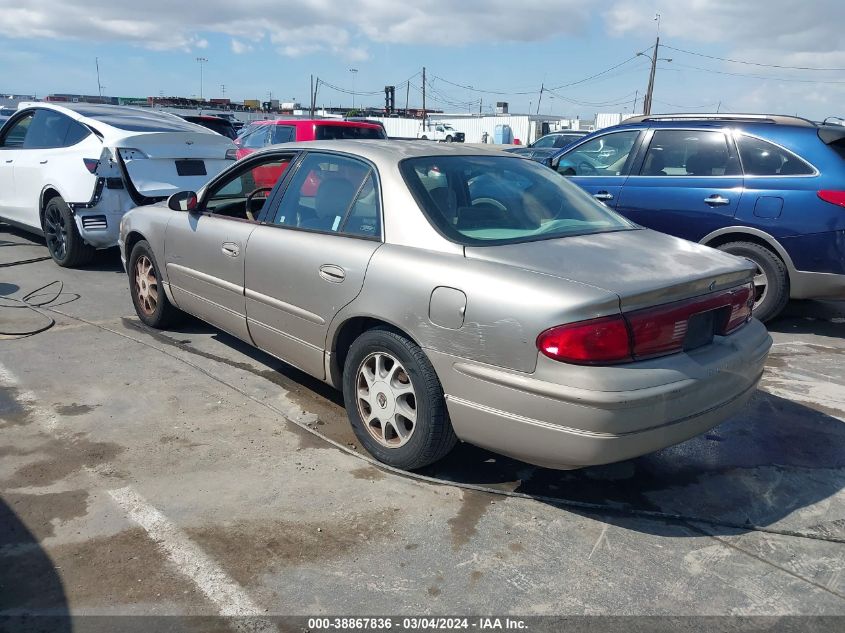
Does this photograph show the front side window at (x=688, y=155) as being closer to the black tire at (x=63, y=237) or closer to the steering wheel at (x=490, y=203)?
the steering wheel at (x=490, y=203)

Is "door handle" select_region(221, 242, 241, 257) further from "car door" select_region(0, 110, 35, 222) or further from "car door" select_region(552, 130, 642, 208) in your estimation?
"car door" select_region(0, 110, 35, 222)

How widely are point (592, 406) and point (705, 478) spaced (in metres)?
1.24

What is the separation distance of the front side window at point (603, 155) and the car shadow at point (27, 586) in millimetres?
5402

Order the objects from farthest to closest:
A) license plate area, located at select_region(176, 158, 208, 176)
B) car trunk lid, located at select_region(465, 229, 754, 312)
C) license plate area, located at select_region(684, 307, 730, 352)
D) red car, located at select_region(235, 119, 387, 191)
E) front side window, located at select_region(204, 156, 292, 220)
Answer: red car, located at select_region(235, 119, 387, 191)
license plate area, located at select_region(176, 158, 208, 176)
front side window, located at select_region(204, 156, 292, 220)
license plate area, located at select_region(684, 307, 730, 352)
car trunk lid, located at select_region(465, 229, 754, 312)

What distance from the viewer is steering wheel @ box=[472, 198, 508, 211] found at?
12.4 ft

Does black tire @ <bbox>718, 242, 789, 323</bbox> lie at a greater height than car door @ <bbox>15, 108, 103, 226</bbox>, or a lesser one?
lesser

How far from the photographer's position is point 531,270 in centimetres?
306

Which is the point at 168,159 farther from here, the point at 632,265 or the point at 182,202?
the point at 632,265

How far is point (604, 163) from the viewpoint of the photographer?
7.39 m

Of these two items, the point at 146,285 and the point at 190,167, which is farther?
the point at 190,167

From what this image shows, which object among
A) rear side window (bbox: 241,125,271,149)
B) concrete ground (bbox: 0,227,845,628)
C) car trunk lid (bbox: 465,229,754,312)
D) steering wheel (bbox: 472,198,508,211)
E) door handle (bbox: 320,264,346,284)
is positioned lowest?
concrete ground (bbox: 0,227,845,628)

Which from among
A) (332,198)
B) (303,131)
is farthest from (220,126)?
(332,198)

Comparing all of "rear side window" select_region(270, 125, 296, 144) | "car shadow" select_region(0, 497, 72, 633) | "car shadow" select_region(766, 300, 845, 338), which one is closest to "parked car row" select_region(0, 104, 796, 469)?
"car shadow" select_region(0, 497, 72, 633)

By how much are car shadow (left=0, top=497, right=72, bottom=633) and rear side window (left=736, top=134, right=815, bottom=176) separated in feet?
19.4
